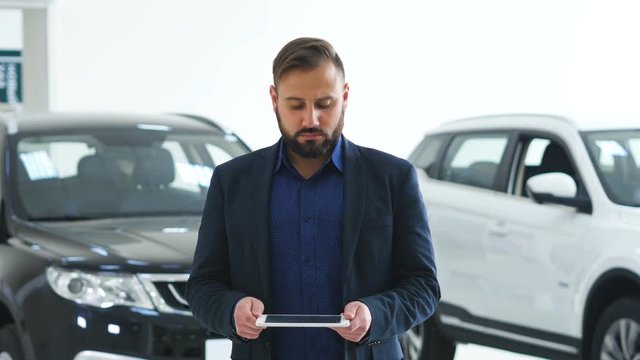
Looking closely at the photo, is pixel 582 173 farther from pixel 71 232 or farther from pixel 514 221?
pixel 71 232

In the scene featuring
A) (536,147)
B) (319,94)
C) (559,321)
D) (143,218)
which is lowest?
(536,147)

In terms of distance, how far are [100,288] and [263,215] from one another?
2683 millimetres

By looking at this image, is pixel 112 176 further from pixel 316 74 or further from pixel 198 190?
pixel 316 74

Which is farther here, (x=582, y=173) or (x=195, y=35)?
(x=195, y=35)

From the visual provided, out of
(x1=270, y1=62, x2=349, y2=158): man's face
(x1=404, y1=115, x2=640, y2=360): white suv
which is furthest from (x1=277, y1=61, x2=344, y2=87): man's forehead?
(x1=404, y1=115, x2=640, y2=360): white suv

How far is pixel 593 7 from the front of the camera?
45.5 feet

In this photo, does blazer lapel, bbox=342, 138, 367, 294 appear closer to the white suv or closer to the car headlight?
the car headlight

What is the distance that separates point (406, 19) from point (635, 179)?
696 cm

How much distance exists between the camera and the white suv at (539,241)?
21.0 ft

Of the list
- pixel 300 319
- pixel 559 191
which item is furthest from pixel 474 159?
pixel 300 319

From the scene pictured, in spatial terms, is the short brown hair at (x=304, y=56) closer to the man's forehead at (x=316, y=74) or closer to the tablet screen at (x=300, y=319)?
the man's forehead at (x=316, y=74)

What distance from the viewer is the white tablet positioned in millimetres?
2609

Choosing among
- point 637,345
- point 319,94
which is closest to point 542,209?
point 637,345

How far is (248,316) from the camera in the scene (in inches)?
106
